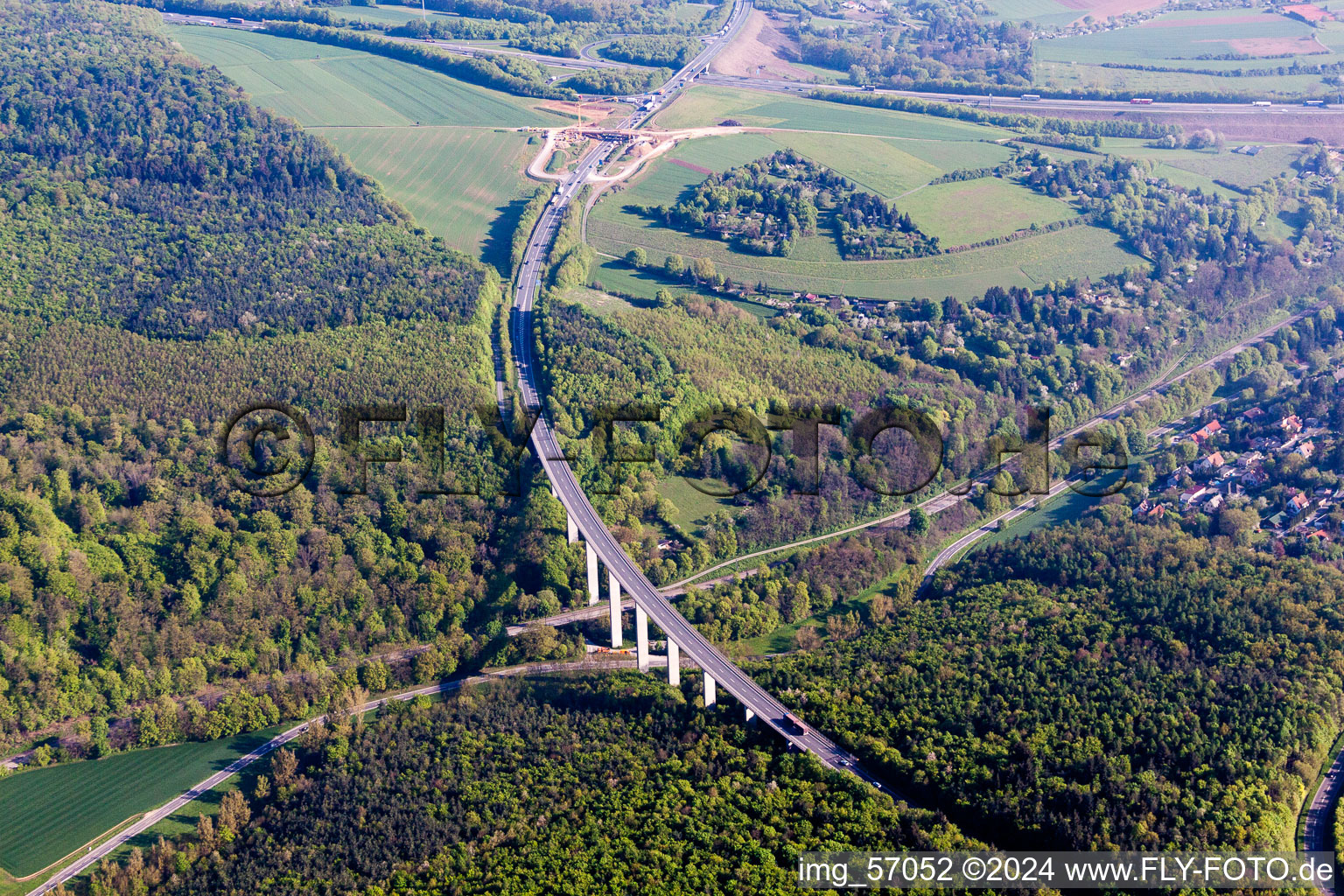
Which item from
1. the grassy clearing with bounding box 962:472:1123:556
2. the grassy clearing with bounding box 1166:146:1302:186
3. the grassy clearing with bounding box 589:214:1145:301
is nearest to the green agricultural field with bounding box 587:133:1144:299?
the grassy clearing with bounding box 589:214:1145:301

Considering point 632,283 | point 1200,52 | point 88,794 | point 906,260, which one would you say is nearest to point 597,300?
point 632,283

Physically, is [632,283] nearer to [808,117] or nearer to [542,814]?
[808,117]

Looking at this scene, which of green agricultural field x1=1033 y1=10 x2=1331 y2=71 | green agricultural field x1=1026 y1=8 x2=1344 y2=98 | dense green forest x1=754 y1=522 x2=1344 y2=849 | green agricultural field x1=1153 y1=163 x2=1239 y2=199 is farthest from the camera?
green agricultural field x1=1033 y1=10 x2=1331 y2=71

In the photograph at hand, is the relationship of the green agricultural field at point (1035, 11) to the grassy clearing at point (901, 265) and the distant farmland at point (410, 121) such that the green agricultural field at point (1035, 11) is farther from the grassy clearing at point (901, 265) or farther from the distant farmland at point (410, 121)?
the distant farmland at point (410, 121)

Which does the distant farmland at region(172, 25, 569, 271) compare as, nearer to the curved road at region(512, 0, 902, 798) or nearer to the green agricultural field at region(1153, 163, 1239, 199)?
the curved road at region(512, 0, 902, 798)

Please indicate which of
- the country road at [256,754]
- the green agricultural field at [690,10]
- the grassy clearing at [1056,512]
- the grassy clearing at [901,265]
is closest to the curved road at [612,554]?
the country road at [256,754]

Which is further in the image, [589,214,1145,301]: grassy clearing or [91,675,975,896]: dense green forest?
[589,214,1145,301]: grassy clearing
